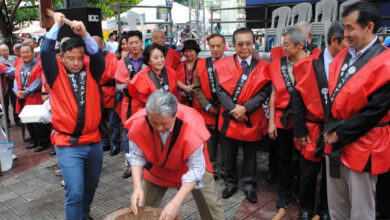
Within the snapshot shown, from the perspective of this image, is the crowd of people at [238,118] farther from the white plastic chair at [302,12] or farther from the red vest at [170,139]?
the white plastic chair at [302,12]

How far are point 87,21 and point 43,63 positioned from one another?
1768 mm

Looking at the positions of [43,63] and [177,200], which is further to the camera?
[43,63]

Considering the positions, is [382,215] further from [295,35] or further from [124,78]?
[124,78]

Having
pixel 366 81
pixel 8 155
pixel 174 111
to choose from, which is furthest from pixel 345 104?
pixel 8 155

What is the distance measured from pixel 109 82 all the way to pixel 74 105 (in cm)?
270

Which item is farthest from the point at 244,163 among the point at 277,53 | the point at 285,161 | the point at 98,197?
the point at 98,197

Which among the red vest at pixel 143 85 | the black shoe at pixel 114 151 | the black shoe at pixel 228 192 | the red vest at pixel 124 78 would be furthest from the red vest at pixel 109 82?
the black shoe at pixel 228 192

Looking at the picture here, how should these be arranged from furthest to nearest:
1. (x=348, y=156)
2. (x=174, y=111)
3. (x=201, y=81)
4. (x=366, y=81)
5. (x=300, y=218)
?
(x=201, y=81) < (x=300, y=218) < (x=348, y=156) < (x=366, y=81) < (x=174, y=111)

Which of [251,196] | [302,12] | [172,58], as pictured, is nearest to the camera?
[251,196]

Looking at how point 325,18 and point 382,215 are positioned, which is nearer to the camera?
point 382,215

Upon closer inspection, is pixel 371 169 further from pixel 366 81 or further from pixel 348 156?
pixel 366 81

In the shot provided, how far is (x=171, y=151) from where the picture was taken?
7.52 ft

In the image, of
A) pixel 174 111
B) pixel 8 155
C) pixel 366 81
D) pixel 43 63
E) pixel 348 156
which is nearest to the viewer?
pixel 174 111

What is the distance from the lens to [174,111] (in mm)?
2100
